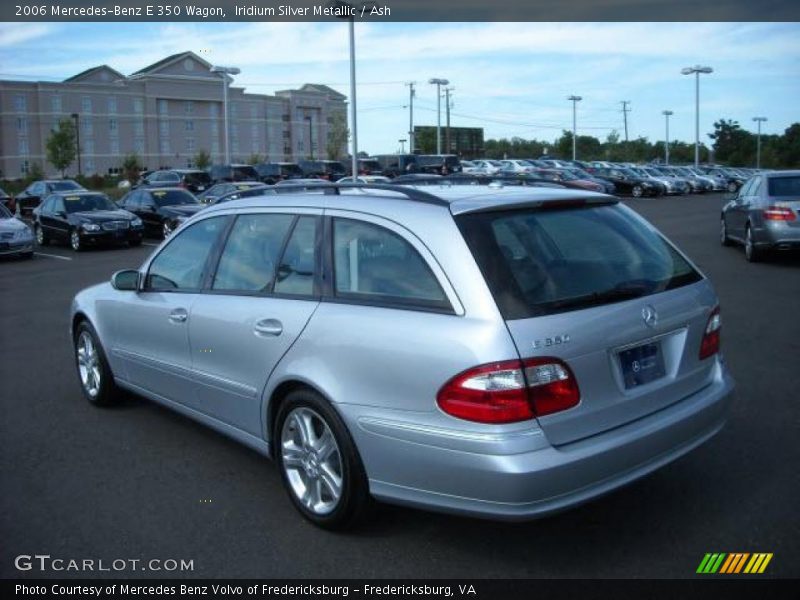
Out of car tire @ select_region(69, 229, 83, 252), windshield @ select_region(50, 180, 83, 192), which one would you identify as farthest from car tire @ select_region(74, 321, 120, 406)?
windshield @ select_region(50, 180, 83, 192)

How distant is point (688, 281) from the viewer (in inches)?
166

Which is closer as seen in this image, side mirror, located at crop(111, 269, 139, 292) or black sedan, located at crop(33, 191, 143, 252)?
side mirror, located at crop(111, 269, 139, 292)

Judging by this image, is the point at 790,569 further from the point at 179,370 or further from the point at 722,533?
the point at 179,370

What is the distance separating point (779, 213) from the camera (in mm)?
13648

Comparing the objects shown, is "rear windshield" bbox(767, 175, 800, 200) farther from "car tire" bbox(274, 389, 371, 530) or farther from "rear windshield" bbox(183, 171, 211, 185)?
"rear windshield" bbox(183, 171, 211, 185)

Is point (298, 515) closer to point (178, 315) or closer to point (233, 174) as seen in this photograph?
point (178, 315)

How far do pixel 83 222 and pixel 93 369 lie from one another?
15649 mm

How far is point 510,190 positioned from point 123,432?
127 inches

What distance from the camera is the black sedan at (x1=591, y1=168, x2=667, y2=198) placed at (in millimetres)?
43531

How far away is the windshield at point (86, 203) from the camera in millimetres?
21891

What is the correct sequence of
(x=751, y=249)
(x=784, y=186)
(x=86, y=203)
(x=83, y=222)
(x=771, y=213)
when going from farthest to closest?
(x=86, y=203), (x=83, y=222), (x=751, y=249), (x=784, y=186), (x=771, y=213)

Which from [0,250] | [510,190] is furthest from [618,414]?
[0,250]

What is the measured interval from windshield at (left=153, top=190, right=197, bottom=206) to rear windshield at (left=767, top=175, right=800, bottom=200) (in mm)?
15063

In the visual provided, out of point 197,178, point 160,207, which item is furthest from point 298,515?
point 197,178
